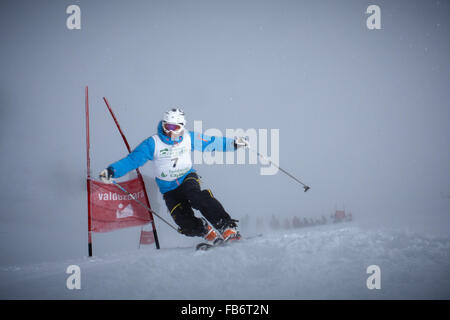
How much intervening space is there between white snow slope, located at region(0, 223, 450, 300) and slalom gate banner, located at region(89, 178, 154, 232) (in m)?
1.94

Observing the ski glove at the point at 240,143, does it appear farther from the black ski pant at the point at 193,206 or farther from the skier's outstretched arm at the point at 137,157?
the skier's outstretched arm at the point at 137,157

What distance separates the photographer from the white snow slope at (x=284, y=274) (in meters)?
1.92

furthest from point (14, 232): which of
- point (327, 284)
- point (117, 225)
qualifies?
point (327, 284)

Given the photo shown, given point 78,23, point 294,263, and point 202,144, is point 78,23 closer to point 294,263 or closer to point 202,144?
point 202,144

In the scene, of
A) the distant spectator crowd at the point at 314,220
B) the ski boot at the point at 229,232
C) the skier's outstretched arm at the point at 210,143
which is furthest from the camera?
the distant spectator crowd at the point at 314,220

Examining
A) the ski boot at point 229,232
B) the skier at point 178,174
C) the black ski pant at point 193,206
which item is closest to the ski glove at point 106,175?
the skier at point 178,174

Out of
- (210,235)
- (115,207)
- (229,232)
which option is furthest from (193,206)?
(115,207)

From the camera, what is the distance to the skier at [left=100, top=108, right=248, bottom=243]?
3812 millimetres

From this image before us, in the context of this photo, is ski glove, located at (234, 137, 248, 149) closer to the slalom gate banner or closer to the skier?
the skier

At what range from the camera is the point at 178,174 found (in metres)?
4.18

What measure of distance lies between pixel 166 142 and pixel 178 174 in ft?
2.06

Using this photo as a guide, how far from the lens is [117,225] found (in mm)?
4848

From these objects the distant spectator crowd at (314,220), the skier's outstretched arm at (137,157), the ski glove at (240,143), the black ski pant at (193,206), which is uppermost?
the ski glove at (240,143)

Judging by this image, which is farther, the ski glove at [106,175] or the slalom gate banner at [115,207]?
the slalom gate banner at [115,207]
